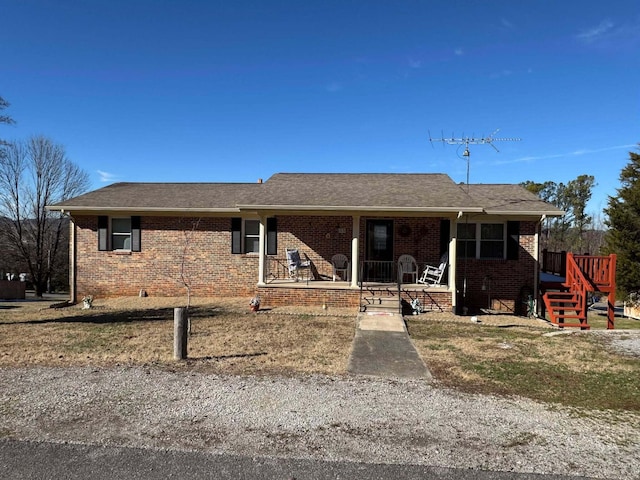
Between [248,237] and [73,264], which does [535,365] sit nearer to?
[248,237]

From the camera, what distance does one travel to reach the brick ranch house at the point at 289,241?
1272 cm

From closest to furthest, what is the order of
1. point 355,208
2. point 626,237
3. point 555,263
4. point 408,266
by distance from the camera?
point 355,208 < point 408,266 < point 555,263 < point 626,237

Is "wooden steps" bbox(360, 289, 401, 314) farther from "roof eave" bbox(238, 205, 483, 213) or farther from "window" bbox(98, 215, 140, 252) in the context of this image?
"window" bbox(98, 215, 140, 252)

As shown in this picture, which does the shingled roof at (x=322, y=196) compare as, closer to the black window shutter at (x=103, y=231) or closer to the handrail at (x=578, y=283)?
the black window shutter at (x=103, y=231)

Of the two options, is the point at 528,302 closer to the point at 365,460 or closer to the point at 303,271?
the point at 303,271

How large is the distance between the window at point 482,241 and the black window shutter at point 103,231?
37.3 feet

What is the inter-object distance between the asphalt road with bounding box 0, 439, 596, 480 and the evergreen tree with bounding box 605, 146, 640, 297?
26976 millimetres

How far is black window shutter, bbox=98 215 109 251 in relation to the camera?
1370cm

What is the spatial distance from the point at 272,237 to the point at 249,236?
2.62 feet

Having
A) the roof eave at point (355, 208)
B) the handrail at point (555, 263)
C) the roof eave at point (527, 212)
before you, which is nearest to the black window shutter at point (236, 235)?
the roof eave at point (355, 208)

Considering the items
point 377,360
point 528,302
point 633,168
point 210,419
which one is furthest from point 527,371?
point 633,168

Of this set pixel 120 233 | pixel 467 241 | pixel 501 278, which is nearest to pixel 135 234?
pixel 120 233

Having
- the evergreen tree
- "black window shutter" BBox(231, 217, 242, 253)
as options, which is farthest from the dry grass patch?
the evergreen tree

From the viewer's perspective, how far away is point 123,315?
34.1 ft
